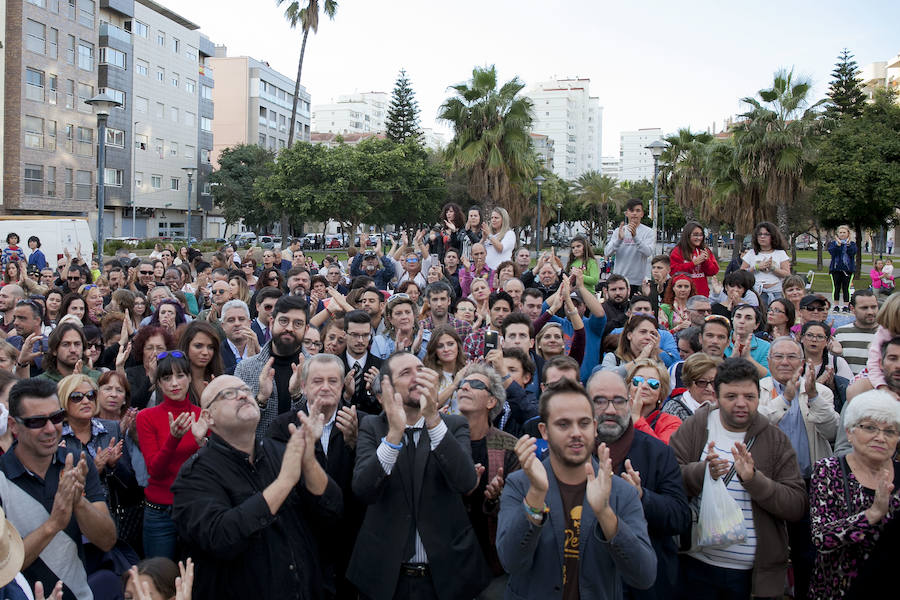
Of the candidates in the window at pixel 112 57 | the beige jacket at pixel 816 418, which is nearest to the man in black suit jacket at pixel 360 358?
the beige jacket at pixel 816 418

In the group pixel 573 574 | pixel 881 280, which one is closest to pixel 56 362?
pixel 573 574

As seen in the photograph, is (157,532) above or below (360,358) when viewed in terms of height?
below

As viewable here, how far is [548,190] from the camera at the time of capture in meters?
52.6

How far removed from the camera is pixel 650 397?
4.46 meters

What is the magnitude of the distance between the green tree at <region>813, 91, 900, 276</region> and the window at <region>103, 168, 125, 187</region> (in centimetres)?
4698

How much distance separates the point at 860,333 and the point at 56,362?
7154 mm

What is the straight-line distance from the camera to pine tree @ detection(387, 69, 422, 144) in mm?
62281

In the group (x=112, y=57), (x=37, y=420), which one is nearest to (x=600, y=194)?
(x=112, y=57)

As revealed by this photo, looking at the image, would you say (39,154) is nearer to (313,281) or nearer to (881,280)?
(313,281)

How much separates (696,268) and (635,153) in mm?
185607

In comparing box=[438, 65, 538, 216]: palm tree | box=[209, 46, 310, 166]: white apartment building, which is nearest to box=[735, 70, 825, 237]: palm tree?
box=[438, 65, 538, 216]: palm tree

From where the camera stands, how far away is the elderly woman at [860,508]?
3.36 meters

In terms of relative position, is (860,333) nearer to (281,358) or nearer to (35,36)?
(281,358)

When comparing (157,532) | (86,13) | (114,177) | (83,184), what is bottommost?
(157,532)
